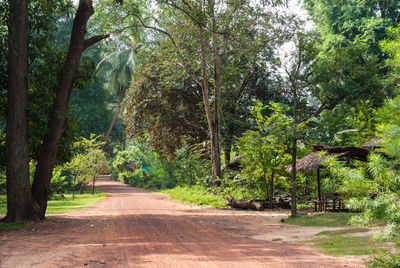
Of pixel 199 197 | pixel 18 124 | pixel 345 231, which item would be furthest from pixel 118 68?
pixel 345 231

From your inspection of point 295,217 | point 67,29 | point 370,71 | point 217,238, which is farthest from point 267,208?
point 67,29

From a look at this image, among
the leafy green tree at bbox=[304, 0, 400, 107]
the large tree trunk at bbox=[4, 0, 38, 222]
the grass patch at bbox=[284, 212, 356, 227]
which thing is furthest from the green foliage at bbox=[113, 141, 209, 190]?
the large tree trunk at bbox=[4, 0, 38, 222]

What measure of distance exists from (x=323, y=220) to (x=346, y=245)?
16.3 feet

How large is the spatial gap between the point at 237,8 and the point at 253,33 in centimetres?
234

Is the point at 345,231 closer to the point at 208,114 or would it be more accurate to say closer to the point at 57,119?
the point at 57,119

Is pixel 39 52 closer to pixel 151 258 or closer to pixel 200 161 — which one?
pixel 151 258

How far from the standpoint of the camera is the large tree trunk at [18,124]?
1220cm

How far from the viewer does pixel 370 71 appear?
1958 centimetres

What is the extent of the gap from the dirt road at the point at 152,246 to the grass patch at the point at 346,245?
1.34 ft

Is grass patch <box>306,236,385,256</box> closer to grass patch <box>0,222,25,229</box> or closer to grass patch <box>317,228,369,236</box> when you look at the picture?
grass patch <box>317,228,369,236</box>

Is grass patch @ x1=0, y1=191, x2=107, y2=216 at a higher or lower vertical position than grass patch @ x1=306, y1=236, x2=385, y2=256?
lower

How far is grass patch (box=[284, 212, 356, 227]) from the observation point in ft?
41.2

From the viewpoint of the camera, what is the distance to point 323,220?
43.5ft

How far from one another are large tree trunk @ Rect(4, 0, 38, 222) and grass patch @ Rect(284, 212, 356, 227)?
8.19 meters
